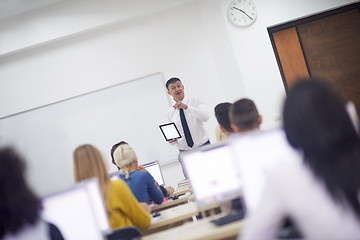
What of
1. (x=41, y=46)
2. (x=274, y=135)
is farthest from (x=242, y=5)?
(x=274, y=135)

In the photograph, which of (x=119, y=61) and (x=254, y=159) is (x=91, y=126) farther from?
(x=254, y=159)

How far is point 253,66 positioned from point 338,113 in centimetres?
428

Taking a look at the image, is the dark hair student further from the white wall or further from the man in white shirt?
the white wall

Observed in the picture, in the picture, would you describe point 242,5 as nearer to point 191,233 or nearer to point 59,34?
point 59,34

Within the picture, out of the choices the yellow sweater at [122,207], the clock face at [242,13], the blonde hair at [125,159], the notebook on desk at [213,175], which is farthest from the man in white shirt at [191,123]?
the notebook on desk at [213,175]

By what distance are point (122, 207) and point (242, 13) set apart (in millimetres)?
3791

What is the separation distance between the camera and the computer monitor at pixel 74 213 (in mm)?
2021

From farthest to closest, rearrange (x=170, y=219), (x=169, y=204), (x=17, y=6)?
(x=17, y=6) → (x=169, y=204) → (x=170, y=219)

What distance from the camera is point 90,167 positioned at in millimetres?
2348

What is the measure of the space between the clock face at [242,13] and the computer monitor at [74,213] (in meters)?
3.90

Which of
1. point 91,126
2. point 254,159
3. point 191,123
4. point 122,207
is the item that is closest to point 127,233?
point 122,207

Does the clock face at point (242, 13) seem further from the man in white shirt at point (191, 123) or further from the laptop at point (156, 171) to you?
the laptop at point (156, 171)

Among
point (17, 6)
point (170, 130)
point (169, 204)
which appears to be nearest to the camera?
point (169, 204)

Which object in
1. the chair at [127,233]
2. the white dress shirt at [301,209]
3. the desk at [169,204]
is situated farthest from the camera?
the desk at [169,204]
